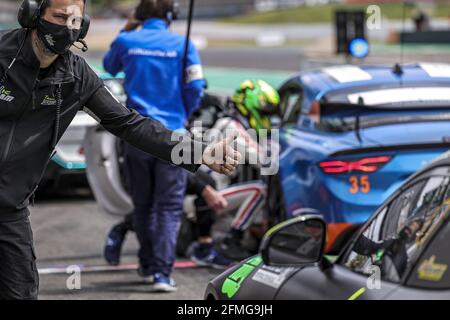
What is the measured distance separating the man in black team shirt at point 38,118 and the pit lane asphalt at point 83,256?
3.17 metres

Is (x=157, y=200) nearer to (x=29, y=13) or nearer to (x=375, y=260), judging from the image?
(x=29, y=13)

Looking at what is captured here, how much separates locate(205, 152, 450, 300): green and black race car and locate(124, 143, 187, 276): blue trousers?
288 cm

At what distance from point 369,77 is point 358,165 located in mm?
1207

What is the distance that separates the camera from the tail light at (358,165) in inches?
296

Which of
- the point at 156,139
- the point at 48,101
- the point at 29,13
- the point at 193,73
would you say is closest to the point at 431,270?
the point at 156,139

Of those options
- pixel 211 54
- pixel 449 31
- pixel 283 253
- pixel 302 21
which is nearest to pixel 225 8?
pixel 302 21

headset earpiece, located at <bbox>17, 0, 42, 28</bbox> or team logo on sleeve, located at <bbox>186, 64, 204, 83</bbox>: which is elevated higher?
headset earpiece, located at <bbox>17, 0, 42, 28</bbox>

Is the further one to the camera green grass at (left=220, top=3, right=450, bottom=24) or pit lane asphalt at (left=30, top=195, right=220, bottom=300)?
green grass at (left=220, top=3, right=450, bottom=24)

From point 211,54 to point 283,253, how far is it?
139 ft

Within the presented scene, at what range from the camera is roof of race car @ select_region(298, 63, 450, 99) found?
8.35 metres

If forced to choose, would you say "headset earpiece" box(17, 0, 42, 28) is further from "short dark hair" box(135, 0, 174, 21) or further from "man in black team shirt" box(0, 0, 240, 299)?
"short dark hair" box(135, 0, 174, 21)

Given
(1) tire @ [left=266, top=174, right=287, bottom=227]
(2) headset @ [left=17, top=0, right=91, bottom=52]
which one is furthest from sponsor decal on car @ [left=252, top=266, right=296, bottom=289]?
(1) tire @ [left=266, top=174, right=287, bottom=227]

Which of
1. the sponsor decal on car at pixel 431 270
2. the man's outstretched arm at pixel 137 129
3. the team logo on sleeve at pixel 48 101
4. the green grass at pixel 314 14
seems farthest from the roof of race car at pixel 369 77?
the green grass at pixel 314 14

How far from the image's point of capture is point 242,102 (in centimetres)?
902
